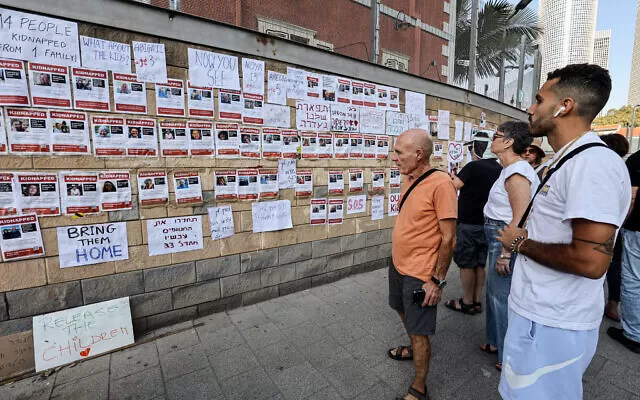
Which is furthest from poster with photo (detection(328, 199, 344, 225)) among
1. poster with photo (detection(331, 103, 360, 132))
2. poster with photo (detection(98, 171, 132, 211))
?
poster with photo (detection(98, 171, 132, 211))

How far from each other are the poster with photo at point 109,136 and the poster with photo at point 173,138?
298 millimetres

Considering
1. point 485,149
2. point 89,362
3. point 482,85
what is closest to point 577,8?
point 482,85

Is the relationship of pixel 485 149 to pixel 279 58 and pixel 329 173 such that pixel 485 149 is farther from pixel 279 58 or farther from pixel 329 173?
pixel 279 58

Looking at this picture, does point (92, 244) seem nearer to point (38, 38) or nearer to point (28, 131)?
point (28, 131)

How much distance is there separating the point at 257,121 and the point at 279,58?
2.50 ft

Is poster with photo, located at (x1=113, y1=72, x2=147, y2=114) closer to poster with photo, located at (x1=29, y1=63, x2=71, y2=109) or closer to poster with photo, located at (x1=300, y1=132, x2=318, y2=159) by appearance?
poster with photo, located at (x1=29, y1=63, x2=71, y2=109)

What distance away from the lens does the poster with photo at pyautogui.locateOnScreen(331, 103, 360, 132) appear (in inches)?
157

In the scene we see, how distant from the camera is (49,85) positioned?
96.1 inches

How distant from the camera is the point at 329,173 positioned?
4039 millimetres

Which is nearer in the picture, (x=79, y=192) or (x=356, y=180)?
(x=79, y=192)

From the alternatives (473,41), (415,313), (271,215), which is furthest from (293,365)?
(473,41)

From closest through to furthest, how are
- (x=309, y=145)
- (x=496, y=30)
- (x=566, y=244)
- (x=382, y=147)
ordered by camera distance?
(x=566, y=244), (x=309, y=145), (x=382, y=147), (x=496, y=30)

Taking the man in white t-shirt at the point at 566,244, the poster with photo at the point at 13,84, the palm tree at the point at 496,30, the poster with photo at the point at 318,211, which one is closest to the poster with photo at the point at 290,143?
the poster with photo at the point at 318,211

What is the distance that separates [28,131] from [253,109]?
1.86 meters
